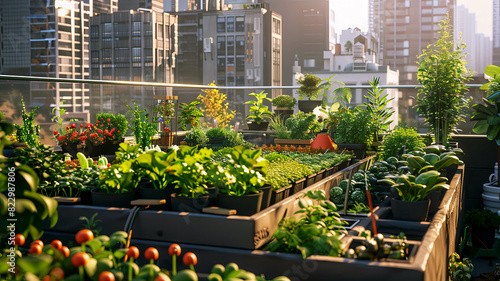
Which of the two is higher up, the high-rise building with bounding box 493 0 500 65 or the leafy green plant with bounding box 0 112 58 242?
the high-rise building with bounding box 493 0 500 65

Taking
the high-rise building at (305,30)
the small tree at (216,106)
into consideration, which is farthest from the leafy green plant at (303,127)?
the high-rise building at (305,30)

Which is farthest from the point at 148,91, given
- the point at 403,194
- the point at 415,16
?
the point at 415,16

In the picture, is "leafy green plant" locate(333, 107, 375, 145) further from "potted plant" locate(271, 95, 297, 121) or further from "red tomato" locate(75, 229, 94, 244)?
"red tomato" locate(75, 229, 94, 244)

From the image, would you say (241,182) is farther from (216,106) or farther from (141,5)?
(141,5)

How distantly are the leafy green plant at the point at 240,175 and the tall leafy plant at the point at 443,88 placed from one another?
10.3 feet

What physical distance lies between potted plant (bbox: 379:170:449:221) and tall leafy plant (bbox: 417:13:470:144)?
7.94 feet

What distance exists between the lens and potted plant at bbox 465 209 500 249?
4.55 m

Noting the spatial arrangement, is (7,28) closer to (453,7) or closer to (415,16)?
(415,16)

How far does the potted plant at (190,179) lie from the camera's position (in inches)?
91.0

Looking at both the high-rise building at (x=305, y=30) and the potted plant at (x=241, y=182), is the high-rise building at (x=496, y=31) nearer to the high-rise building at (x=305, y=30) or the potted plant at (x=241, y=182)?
the high-rise building at (x=305, y=30)

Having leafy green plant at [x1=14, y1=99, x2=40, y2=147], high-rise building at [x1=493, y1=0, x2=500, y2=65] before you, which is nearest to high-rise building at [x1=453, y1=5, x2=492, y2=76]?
high-rise building at [x1=493, y1=0, x2=500, y2=65]

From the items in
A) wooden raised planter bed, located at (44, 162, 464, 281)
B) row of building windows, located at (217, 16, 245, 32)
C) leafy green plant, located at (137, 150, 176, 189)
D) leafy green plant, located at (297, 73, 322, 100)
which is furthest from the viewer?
row of building windows, located at (217, 16, 245, 32)

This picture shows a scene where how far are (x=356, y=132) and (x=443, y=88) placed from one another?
36.1 inches

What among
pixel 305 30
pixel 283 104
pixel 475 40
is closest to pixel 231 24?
pixel 305 30
